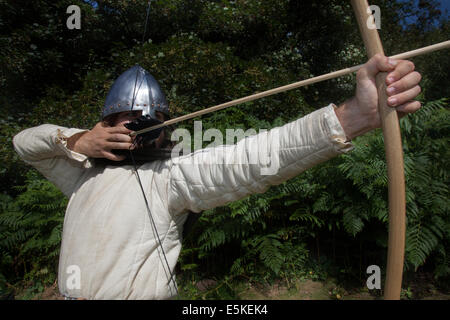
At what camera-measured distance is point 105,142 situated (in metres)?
1.35

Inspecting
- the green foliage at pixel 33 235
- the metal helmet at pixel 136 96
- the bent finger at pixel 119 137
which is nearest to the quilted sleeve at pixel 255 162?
the bent finger at pixel 119 137

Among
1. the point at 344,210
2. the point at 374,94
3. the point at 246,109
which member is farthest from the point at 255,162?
the point at 246,109

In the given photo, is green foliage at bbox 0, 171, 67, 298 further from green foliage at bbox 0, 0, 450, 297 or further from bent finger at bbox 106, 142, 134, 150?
bent finger at bbox 106, 142, 134, 150

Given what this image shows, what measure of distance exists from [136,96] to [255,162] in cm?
94

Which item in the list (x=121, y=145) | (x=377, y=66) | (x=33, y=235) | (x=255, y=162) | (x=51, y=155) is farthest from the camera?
(x=33, y=235)

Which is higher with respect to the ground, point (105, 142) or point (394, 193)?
point (105, 142)

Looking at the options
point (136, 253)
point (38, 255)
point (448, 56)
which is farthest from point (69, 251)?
point (448, 56)

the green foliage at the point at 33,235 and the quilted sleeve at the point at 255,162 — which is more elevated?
the quilted sleeve at the point at 255,162

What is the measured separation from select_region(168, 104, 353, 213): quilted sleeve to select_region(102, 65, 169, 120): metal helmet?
0.47 metres

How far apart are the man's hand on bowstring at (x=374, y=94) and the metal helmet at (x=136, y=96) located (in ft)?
3.39

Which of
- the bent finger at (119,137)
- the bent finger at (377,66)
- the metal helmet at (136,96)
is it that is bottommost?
the bent finger at (119,137)

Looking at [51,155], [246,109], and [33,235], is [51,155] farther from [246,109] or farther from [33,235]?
[246,109]

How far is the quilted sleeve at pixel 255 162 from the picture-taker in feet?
3.09

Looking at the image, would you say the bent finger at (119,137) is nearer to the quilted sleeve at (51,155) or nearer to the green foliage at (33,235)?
the quilted sleeve at (51,155)
